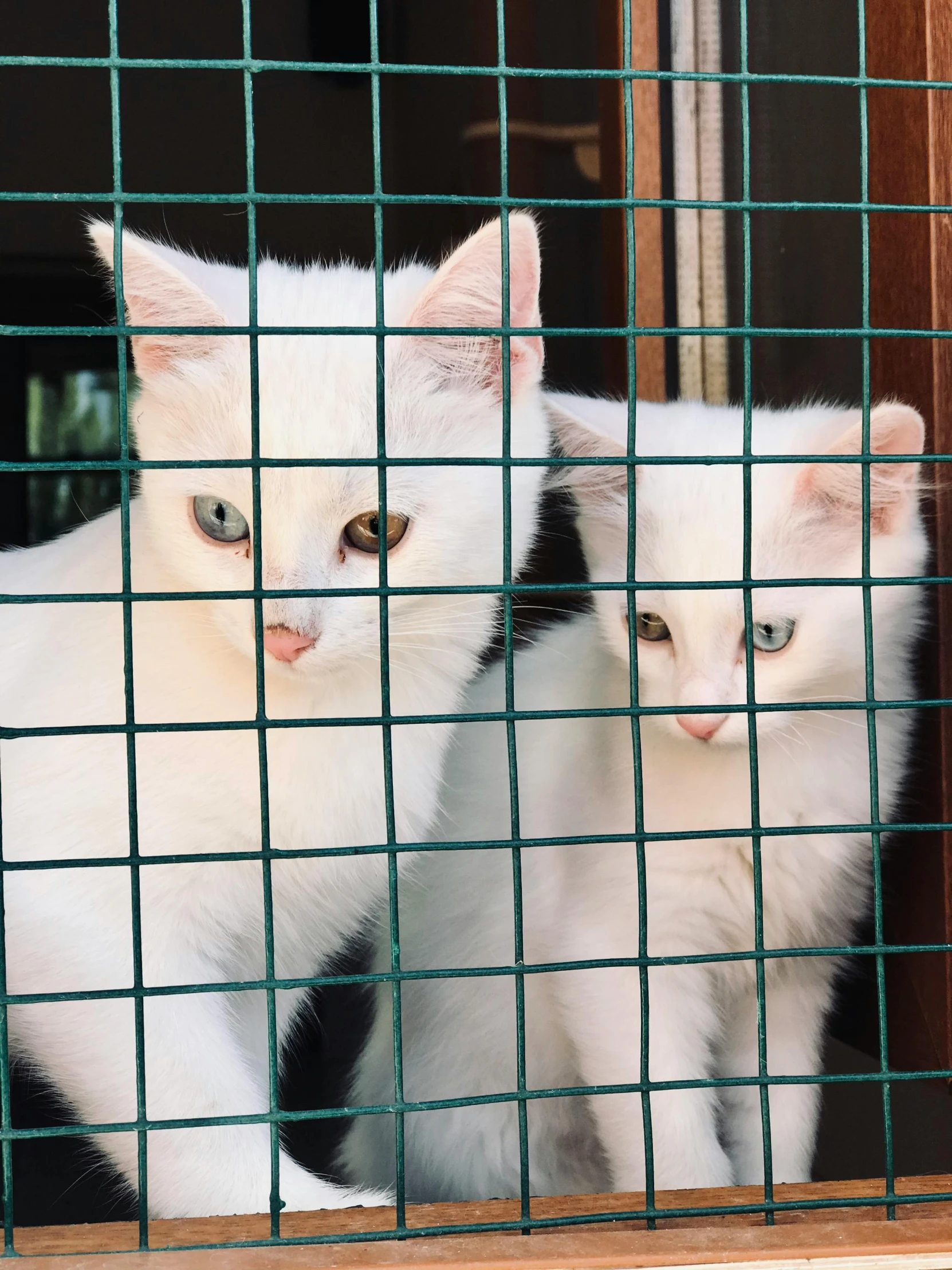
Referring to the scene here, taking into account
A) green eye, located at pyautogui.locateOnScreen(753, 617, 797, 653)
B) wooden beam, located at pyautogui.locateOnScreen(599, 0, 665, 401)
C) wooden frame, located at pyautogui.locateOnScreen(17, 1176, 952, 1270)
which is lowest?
wooden frame, located at pyautogui.locateOnScreen(17, 1176, 952, 1270)

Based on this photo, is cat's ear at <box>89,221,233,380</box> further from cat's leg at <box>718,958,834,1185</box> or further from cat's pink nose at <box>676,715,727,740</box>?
cat's leg at <box>718,958,834,1185</box>

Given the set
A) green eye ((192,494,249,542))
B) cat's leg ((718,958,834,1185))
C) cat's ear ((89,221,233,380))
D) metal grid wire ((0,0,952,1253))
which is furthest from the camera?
cat's leg ((718,958,834,1185))

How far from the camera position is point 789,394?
6.58 feet

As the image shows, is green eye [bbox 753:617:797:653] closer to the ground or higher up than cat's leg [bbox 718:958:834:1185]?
higher up

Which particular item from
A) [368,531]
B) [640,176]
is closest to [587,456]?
[368,531]

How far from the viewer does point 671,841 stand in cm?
145

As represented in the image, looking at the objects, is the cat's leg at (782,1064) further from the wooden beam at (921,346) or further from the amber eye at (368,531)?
the amber eye at (368,531)

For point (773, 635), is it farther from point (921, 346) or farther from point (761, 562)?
point (921, 346)

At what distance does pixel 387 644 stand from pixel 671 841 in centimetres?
59

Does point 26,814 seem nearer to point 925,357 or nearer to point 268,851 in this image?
point 268,851

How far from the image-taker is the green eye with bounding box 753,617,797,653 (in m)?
1.38

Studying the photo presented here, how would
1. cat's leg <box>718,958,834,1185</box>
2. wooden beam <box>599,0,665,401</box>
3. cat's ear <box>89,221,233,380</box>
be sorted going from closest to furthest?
1. cat's ear <box>89,221,233,380</box>
2. cat's leg <box>718,958,834,1185</box>
3. wooden beam <box>599,0,665,401</box>

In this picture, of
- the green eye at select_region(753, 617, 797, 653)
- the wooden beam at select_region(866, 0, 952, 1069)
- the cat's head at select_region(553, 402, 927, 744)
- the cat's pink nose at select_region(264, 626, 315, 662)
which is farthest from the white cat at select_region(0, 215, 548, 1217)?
the wooden beam at select_region(866, 0, 952, 1069)

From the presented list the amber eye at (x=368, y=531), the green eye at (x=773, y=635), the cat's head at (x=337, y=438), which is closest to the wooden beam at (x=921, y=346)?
the green eye at (x=773, y=635)
